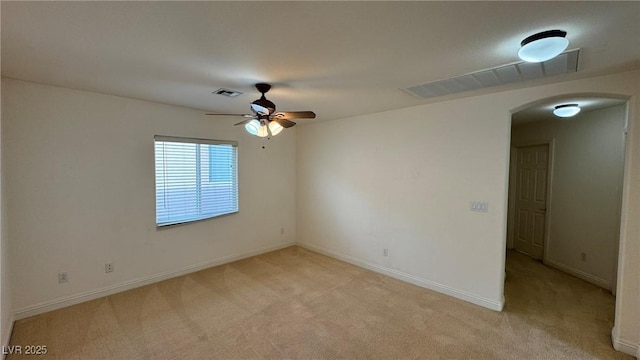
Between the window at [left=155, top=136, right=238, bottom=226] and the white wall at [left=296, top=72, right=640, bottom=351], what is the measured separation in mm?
1572

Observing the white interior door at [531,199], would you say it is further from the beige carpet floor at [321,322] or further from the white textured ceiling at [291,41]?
the white textured ceiling at [291,41]

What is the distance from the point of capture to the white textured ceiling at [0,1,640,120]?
145cm

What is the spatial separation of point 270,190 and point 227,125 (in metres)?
1.38

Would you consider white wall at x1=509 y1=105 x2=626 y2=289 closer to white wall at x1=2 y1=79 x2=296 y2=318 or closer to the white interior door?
the white interior door

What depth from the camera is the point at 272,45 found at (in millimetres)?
1866

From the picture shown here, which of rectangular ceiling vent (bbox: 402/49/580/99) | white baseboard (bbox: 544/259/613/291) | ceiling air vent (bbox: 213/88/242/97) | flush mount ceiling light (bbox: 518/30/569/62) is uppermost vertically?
rectangular ceiling vent (bbox: 402/49/580/99)

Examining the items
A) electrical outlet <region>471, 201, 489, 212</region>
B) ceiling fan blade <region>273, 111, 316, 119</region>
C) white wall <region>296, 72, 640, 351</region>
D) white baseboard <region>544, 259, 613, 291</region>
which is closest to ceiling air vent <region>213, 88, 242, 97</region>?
ceiling fan blade <region>273, 111, 316, 119</region>

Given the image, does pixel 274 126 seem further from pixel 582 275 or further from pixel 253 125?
pixel 582 275

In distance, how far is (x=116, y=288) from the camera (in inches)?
130

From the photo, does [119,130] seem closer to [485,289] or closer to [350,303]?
[350,303]

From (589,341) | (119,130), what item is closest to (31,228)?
(119,130)

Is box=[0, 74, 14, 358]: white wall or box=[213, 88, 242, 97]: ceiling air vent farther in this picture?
box=[213, 88, 242, 97]: ceiling air vent

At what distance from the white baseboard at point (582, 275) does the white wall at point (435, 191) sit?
1.64 metres

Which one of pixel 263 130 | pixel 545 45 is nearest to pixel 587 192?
pixel 545 45
